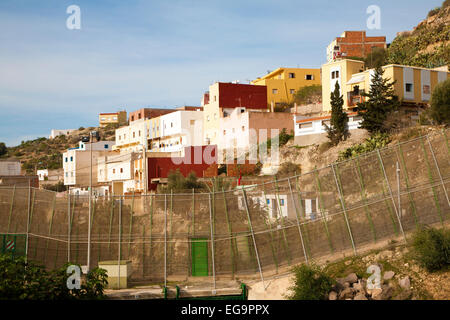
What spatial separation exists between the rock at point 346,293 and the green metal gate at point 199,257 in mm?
5886

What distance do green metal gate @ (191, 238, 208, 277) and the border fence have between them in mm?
35

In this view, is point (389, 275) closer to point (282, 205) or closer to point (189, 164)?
point (282, 205)

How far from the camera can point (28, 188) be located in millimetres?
18844

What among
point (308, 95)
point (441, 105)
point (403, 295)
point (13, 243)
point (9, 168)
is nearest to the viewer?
point (403, 295)

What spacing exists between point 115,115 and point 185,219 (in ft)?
304

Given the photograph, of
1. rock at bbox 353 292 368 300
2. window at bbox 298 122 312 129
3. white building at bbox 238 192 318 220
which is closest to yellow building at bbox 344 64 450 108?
window at bbox 298 122 312 129

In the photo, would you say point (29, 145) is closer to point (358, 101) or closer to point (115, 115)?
point (115, 115)

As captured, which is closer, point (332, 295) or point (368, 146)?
point (332, 295)

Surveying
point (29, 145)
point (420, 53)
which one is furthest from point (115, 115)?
point (420, 53)

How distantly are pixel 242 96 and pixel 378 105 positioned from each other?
1788 cm

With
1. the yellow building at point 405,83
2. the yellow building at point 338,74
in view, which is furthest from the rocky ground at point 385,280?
the yellow building at point 338,74

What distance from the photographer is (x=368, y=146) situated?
28.4 m

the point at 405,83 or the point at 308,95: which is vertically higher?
the point at 308,95

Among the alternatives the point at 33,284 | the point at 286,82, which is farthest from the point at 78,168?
the point at 33,284
